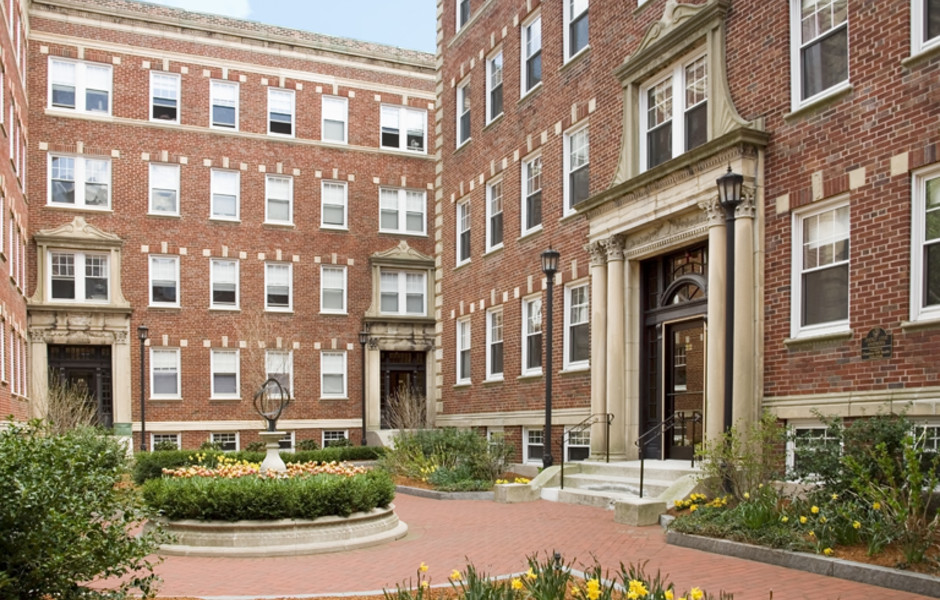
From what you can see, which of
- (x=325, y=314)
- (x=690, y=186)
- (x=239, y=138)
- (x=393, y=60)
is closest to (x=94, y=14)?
(x=239, y=138)

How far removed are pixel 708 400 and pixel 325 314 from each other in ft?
70.0

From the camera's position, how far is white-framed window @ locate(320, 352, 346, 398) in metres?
33.4

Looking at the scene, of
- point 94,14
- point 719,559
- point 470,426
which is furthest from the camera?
point 94,14

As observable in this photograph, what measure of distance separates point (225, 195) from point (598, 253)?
1879 cm

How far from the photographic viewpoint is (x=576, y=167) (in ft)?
65.3

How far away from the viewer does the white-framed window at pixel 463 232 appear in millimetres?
25578

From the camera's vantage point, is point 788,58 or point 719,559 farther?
point 788,58

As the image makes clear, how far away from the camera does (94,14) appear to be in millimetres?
30969

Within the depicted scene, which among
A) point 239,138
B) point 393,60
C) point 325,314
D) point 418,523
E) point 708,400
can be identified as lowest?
point 418,523

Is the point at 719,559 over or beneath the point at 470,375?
beneath

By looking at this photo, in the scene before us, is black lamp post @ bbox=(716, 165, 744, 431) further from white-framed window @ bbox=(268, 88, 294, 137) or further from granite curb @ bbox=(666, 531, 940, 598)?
white-framed window @ bbox=(268, 88, 294, 137)

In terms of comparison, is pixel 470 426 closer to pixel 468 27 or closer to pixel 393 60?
pixel 468 27

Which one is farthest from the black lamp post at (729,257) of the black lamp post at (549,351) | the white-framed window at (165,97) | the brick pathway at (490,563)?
the white-framed window at (165,97)

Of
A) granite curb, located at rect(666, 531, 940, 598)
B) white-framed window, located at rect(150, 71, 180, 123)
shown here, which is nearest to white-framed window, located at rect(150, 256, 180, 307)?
white-framed window, located at rect(150, 71, 180, 123)
